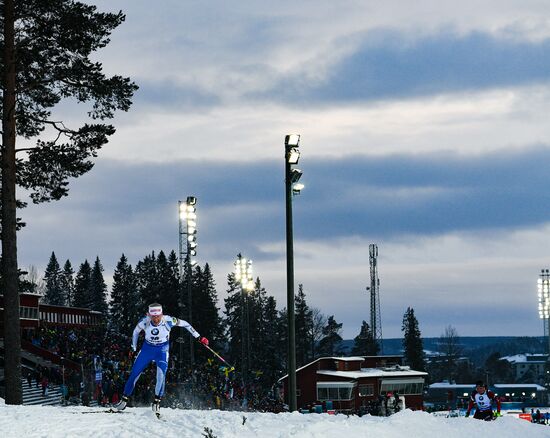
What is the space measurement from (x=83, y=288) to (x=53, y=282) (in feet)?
115

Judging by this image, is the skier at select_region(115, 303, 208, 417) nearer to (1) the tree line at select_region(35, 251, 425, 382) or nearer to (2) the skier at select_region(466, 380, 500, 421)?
(2) the skier at select_region(466, 380, 500, 421)

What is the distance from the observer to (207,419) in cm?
1488

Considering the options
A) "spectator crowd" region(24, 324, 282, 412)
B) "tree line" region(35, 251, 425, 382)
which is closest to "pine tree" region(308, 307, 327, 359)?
"tree line" region(35, 251, 425, 382)

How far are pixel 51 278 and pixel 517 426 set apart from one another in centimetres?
16926

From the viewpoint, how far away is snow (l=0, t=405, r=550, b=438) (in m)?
13.7

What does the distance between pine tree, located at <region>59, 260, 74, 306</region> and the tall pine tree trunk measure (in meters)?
160

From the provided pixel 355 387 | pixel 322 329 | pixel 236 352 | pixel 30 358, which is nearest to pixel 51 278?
pixel 322 329

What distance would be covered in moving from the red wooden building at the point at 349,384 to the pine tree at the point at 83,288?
71564mm

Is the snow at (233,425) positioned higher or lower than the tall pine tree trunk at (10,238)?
lower

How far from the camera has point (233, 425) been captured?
14336 millimetres

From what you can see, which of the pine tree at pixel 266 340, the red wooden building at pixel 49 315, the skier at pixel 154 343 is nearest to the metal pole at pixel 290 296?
the skier at pixel 154 343

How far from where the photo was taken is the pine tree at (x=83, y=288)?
461ft

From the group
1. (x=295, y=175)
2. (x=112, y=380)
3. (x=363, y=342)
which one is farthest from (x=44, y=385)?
(x=363, y=342)

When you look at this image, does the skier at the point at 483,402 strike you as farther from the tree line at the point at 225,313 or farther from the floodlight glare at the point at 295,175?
the tree line at the point at 225,313
